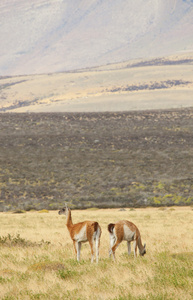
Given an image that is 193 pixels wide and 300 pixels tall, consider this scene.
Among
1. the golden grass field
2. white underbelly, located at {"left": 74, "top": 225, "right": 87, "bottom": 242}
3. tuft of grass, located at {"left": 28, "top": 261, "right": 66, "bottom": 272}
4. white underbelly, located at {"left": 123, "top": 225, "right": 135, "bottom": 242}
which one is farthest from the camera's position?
A: white underbelly, located at {"left": 123, "top": 225, "right": 135, "bottom": 242}

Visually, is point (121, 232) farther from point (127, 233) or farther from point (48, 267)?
point (48, 267)

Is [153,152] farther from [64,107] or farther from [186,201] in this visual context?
[64,107]

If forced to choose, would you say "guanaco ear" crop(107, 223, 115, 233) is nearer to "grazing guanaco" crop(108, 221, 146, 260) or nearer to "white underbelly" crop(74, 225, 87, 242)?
"grazing guanaco" crop(108, 221, 146, 260)

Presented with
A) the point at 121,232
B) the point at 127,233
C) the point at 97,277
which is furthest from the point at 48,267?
the point at 127,233

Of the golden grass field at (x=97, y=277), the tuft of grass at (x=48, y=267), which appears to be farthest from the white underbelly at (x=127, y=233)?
the tuft of grass at (x=48, y=267)

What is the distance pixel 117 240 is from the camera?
10852mm

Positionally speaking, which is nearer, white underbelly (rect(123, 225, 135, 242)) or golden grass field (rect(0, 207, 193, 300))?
golden grass field (rect(0, 207, 193, 300))

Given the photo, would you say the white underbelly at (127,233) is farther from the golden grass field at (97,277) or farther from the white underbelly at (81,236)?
the white underbelly at (81,236)

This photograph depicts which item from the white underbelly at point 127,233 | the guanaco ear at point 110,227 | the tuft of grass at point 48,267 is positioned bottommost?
the tuft of grass at point 48,267

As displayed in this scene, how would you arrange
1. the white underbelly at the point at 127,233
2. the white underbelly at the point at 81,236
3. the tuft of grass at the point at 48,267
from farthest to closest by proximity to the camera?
the white underbelly at the point at 127,233, the white underbelly at the point at 81,236, the tuft of grass at the point at 48,267

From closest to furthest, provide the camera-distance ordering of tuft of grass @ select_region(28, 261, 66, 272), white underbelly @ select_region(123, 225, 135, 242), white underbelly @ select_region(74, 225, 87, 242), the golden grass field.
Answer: the golden grass field < tuft of grass @ select_region(28, 261, 66, 272) < white underbelly @ select_region(74, 225, 87, 242) < white underbelly @ select_region(123, 225, 135, 242)

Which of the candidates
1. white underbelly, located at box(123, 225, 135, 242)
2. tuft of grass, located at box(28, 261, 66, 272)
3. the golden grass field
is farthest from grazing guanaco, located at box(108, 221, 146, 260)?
tuft of grass, located at box(28, 261, 66, 272)

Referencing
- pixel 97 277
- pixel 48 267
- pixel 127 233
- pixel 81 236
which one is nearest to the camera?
pixel 97 277

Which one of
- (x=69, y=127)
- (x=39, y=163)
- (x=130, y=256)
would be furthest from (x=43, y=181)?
(x=130, y=256)
